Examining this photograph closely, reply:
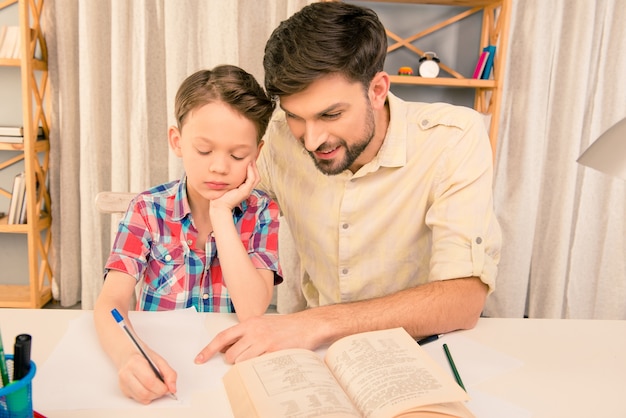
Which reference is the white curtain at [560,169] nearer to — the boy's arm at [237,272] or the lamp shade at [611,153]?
the boy's arm at [237,272]

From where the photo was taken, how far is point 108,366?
2.48ft

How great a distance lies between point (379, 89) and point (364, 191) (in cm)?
24

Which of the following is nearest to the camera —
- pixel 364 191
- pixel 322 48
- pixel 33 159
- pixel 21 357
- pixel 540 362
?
pixel 21 357

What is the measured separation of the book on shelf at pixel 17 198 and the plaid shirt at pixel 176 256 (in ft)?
4.67

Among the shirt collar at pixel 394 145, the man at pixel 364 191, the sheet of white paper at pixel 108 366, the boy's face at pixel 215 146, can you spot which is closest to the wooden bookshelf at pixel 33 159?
the man at pixel 364 191

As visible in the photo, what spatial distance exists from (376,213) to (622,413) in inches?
26.2

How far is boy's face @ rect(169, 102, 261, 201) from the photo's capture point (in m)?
1.04

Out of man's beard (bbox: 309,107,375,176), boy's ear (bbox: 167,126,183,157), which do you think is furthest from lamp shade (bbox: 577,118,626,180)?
boy's ear (bbox: 167,126,183,157)

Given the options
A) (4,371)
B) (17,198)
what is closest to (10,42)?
(17,198)

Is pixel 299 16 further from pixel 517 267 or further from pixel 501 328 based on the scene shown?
pixel 517 267

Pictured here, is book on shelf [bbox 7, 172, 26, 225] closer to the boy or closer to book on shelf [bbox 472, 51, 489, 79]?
the boy

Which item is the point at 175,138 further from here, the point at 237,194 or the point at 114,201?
the point at 114,201

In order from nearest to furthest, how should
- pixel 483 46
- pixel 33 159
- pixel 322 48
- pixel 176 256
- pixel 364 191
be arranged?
pixel 322 48, pixel 176 256, pixel 364 191, pixel 33 159, pixel 483 46

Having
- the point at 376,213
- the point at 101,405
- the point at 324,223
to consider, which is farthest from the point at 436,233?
the point at 101,405
